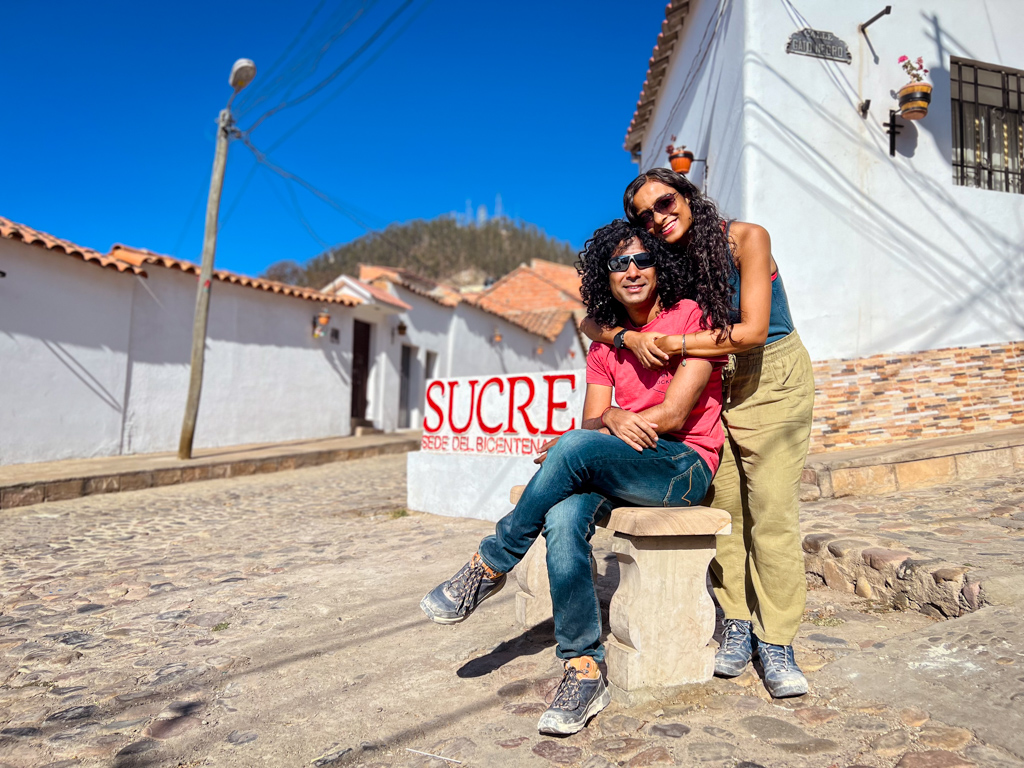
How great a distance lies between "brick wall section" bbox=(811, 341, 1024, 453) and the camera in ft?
19.1

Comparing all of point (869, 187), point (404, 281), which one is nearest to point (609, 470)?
point (869, 187)

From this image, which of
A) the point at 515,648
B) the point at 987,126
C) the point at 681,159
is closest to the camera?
the point at 515,648

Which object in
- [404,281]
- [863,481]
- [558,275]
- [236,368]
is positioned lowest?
[863,481]

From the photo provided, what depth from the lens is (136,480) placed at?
812cm

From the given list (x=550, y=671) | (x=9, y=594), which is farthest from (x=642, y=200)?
(x=9, y=594)

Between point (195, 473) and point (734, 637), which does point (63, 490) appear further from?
point (734, 637)

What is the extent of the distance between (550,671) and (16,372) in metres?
9.59

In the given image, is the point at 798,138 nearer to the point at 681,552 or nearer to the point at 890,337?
the point at 890,337

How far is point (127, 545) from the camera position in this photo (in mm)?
4879

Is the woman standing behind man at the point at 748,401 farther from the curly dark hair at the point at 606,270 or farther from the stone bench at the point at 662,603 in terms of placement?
the stone bench at the point at 662,603

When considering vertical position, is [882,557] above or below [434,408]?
below

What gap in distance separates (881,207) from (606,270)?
504 cm

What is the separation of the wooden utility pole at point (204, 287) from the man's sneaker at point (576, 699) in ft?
29.2

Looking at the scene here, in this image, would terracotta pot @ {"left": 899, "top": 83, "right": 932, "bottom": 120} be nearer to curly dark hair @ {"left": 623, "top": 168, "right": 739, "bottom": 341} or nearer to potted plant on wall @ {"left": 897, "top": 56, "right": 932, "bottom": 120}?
potted plant on wall @ {"left": 897, "top": 56, "right": 932, "bottom": 120}
